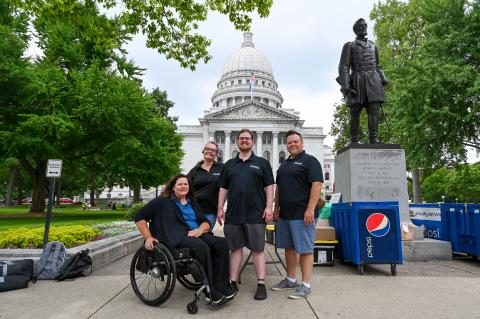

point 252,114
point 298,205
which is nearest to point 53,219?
point 298,205

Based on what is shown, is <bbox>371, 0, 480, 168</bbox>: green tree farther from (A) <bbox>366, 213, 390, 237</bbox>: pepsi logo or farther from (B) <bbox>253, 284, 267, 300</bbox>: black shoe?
(B) <bbox>253, 284, 267, 300</bbox>: black shoe

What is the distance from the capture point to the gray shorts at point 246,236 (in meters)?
4.87

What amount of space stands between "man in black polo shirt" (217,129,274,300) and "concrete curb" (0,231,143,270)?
3.40 metres

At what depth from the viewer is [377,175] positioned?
8016 mm

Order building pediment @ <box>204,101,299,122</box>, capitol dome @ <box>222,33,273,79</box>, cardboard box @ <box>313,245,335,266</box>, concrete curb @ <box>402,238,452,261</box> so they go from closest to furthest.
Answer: cardboard box @ <box>313,245,335,266</box>
concrete curb @ <box>402,238,452,261</box>
building pediment @ <box>204,101,299,122</box>
capitol dome @ <box>222,33,273,79</box>

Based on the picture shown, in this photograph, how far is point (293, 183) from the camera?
5098mm

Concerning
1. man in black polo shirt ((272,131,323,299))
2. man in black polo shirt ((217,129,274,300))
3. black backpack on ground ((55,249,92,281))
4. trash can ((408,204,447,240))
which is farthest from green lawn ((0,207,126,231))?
trash can ((408,204,447,240))

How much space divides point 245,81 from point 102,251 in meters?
89.9

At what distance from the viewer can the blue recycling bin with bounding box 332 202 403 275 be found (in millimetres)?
6398

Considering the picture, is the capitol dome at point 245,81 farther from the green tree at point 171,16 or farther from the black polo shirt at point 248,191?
the black polo shirt at point 248,191

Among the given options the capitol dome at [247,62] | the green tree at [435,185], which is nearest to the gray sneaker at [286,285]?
the green tree at [435,185]

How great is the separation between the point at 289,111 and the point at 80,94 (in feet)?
213

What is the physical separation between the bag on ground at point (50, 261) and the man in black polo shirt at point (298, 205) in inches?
145

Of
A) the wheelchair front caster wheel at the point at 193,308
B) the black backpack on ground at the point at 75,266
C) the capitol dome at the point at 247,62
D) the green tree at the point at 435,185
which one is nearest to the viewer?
the wheelchair front caster wheel at the point at 193,308
